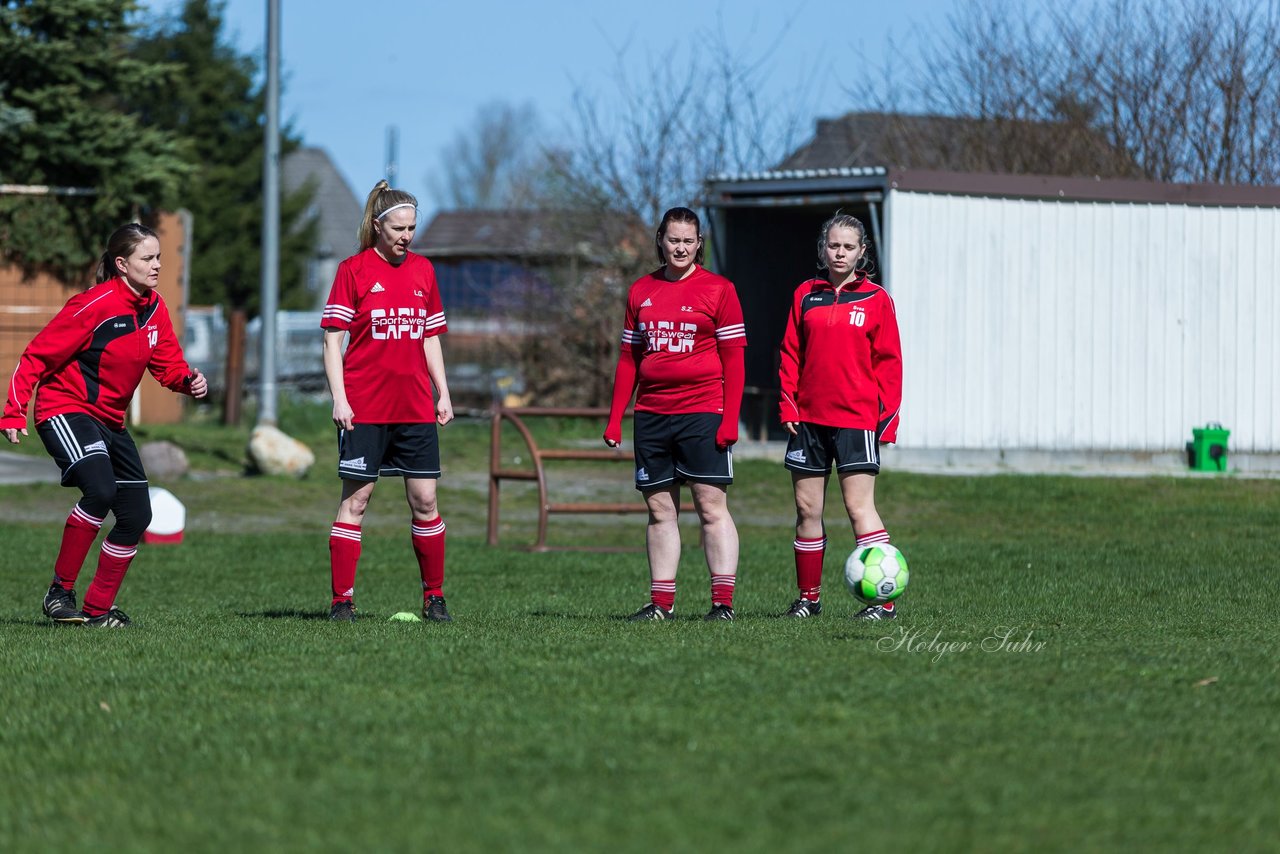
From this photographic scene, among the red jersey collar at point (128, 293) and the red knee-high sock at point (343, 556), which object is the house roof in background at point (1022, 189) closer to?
the red knee-high sock at point (343, 556)

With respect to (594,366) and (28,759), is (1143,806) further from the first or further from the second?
(594,366)

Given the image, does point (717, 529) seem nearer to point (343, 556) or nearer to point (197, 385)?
point (343, 556)

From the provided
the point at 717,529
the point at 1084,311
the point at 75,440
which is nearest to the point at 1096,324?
the point at 1084,311

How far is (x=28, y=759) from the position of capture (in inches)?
176

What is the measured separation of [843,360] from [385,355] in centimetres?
198

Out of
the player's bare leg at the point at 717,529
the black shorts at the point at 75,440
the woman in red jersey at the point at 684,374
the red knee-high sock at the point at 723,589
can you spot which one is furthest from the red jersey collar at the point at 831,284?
the black shorts at the point at 75,440

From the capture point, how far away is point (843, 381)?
7160 mm

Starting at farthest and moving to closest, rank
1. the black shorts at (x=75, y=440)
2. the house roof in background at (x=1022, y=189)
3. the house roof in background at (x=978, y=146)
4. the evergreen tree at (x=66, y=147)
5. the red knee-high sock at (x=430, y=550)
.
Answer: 1. the evergreen tree at (x=66, y=147)
2. the house roof in background at (x=978, y=146)
3. the house roof in background at (x=1022, y=189)
4. the red knee-high sock at (x=430, y=550)
5. the black shorts at (x=75, y=440)

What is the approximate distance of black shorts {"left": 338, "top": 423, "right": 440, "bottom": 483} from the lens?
712 centimetres

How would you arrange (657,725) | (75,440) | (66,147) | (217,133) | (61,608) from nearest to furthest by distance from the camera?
1. (657,725)
2. (75,440)
3. (61,608)
4. (66,147)
5. (217,133)

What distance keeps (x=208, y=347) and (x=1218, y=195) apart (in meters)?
21.5

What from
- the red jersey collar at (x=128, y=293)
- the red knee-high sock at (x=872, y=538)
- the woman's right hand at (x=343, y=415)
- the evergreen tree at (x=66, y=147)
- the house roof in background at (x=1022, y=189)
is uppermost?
the evergreen tree at (x=66, y=147)

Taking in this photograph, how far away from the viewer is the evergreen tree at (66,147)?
22656mm

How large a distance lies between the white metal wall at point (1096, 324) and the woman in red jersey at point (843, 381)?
10.5 m
